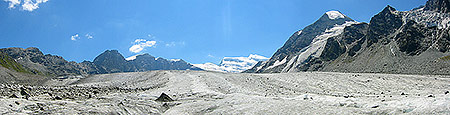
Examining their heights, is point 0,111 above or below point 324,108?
above

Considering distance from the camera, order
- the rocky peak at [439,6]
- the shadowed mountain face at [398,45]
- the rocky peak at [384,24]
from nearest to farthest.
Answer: the shadowed mountain face at [398,45], the rocky peak at [439,6], the rocky peak at [384,24]

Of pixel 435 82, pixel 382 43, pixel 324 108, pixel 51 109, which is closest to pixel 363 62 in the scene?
pixel 382 43

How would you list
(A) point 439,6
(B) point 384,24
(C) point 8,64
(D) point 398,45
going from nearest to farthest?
1. (D) point 398,45
2. (A) point 439,6
3. (B) point 384,24
4. (C) point 8,64

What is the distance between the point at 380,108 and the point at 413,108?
112 centimetres

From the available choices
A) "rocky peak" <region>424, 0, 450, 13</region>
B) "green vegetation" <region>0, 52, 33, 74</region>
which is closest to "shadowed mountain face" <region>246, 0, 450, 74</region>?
"rocky peak" <region>424, 0, 450, 13</region>

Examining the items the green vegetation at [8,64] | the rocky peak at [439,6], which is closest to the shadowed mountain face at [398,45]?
the rocky peak at [439,6]

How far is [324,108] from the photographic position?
445 inches

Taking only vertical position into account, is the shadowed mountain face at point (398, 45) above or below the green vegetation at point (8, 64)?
below

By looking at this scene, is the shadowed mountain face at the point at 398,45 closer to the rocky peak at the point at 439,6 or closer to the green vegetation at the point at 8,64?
the rocky peak at the point at 439,6

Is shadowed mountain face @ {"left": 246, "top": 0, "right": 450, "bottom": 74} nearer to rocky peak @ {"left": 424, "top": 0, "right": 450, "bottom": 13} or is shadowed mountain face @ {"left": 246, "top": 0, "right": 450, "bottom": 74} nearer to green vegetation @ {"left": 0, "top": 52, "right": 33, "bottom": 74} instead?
rocky peak @ {"left": 424, "top": 0, "right": 450, "bottom": 13}

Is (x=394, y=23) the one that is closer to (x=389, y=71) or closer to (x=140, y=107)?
(x=389, y=71)

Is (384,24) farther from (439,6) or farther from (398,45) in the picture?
(398,45)

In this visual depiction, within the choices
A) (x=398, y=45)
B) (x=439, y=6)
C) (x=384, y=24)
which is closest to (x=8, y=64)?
(x=398, y=45)

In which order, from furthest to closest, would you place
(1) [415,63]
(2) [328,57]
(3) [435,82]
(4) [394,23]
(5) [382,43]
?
(2) [328,57] → (4) [394,23] → (5) [382,43] → (1) [415,63] → (3) [435,82]
